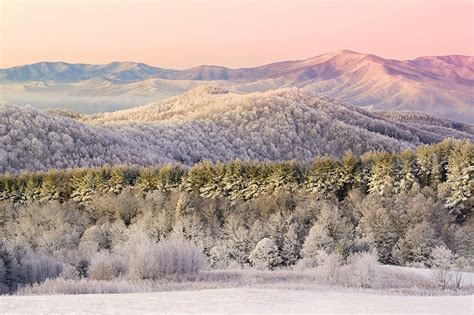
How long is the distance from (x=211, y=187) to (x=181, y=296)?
55.8 meters

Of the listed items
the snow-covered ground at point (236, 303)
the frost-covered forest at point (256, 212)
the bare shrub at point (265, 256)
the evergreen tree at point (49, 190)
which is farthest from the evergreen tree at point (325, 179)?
the snow-covered ground at point (236, 303)

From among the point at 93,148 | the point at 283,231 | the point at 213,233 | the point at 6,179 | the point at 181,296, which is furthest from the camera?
the point at 93,148

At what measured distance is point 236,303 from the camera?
23016 millimetres

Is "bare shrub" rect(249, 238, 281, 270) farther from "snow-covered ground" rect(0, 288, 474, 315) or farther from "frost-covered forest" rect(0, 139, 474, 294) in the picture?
"snow-covered ground" rect(0, 288, 474, 315)

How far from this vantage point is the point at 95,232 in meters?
67.9

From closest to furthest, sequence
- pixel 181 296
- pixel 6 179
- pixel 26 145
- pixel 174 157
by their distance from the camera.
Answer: pixel 181 296
pixel 6 179
pixel 26 145
pixel 174 157

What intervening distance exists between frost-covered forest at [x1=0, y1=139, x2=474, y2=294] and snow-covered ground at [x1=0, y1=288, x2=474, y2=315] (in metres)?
15.2

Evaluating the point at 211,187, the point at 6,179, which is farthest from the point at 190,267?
the point at 6,179

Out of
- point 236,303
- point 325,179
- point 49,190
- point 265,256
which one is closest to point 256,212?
point 325,179

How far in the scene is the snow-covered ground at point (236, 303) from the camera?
21703 mm

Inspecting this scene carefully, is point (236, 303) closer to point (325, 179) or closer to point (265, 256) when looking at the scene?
point (265, 256)

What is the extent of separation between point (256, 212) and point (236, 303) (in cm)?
4916

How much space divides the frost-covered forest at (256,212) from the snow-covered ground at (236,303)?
15.2 meters

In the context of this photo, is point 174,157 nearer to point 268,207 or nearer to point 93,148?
point 93,148
